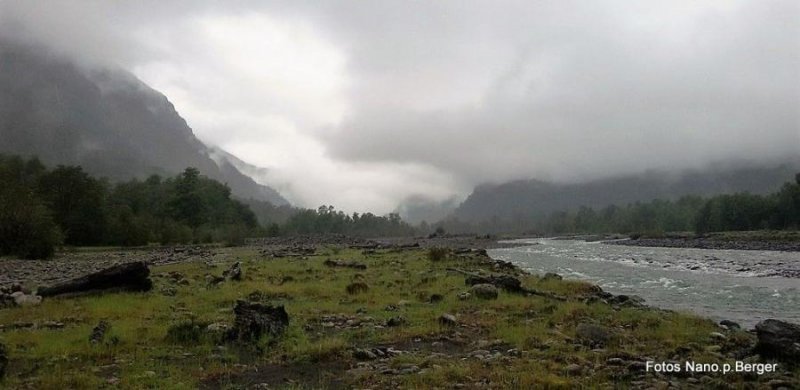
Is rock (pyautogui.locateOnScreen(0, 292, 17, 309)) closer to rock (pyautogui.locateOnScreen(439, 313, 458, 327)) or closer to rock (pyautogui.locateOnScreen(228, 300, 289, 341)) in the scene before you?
rock (pyautogui.locateOnScreen(228, 300, 289, 341))

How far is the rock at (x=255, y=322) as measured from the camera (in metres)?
14.0

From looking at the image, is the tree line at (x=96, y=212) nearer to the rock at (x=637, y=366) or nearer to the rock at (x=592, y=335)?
the rock at (x=592, y=335)

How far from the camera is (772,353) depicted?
11.6 metres

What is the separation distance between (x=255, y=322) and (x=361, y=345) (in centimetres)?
285

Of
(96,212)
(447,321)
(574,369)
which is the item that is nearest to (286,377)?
(574,369)

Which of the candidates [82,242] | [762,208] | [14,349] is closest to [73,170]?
[82,242]

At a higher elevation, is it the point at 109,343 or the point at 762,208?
the point at 762,208

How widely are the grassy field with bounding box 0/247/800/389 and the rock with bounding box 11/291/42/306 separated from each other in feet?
1.59

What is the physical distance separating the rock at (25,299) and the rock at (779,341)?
2198cm

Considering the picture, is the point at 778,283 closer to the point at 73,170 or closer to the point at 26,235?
the point at 26,235

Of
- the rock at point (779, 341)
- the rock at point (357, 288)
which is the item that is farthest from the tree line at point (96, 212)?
the rock at point (779, 341)

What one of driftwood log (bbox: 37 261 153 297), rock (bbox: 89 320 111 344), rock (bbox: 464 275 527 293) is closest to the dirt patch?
rock (bbox: 89 320 111 344)

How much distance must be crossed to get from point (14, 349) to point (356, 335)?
26.4 ft

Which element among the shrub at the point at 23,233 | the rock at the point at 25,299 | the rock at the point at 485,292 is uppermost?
the shrub at the point at 23,233
